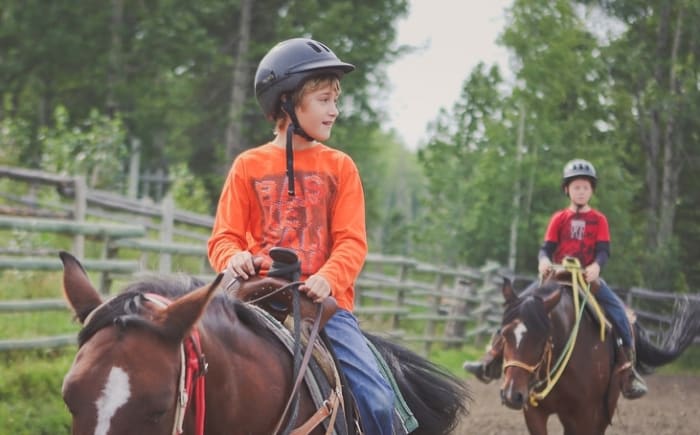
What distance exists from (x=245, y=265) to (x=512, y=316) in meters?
4.03

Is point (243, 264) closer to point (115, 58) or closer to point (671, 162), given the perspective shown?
point (671, 162)

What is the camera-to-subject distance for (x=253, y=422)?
9.80 ft

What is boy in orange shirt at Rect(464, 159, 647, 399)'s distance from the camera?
7.61 m

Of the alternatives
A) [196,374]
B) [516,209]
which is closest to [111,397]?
[196,374]

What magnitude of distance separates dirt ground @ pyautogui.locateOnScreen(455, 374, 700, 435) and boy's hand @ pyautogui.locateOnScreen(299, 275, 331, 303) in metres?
4.52

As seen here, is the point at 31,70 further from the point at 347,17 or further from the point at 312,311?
the point at 312,311

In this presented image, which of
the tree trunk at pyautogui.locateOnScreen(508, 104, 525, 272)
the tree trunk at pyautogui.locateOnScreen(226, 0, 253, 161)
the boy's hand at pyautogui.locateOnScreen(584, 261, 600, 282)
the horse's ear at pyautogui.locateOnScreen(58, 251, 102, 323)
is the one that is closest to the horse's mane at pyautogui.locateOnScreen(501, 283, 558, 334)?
the boy's hand at pyautogui.locateOnScreen(584, 261, 600, 282)

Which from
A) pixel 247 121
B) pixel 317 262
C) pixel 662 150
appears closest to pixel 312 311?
pixel 317 262

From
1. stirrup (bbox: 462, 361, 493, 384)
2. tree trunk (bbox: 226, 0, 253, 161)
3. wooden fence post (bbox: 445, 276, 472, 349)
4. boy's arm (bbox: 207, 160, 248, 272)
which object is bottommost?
wooden fence post (bbox: 445, 276, 472, 349)

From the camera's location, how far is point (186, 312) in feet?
8.10

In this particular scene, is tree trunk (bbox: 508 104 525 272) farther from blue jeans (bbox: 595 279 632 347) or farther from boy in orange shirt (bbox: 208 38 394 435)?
boy in orange shirt (bbox: 208 38 394 435)

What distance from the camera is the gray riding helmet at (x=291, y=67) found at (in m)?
3.53

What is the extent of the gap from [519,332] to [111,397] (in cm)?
489

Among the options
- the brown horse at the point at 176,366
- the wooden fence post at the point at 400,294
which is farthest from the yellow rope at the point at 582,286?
the wooden fence post at the point at 400,294
